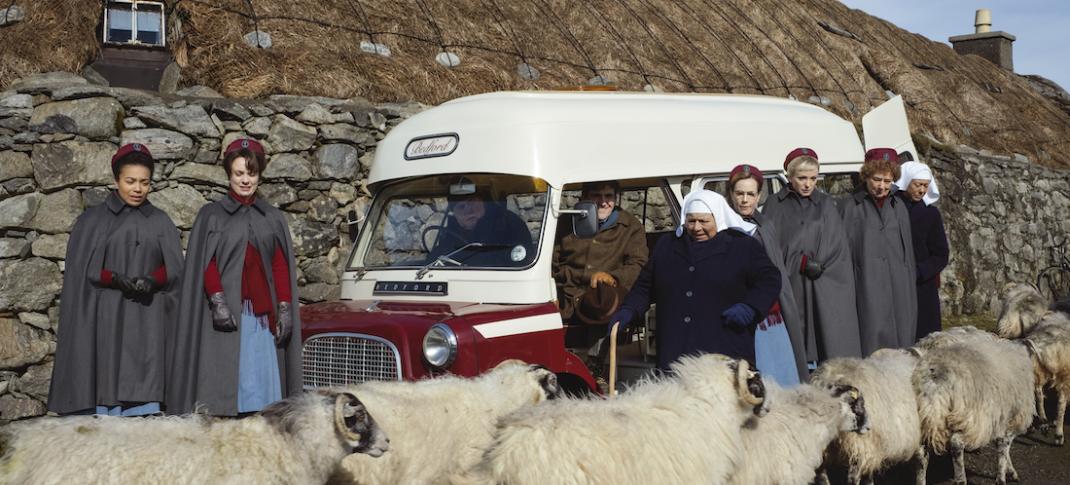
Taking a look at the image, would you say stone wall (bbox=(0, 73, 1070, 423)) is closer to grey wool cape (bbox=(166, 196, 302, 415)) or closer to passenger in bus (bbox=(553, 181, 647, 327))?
passenger in bus (bbox=(553, 181, 647, 327))

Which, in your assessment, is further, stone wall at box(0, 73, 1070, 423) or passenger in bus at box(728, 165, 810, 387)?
stone wall at box(0, 73, 1070, 423)

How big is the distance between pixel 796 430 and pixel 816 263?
160cm

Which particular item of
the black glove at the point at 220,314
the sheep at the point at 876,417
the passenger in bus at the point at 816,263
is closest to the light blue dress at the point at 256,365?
the black glove at the point at 220,314

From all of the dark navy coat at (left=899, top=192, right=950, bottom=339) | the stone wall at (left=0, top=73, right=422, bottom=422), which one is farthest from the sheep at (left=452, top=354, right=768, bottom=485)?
the stone wall at (left=0, top=73, right=422, bottom=422)

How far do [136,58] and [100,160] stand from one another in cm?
222

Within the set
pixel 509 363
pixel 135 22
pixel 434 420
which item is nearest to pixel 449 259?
pixel 509 363

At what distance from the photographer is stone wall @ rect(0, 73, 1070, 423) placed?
27.9 ft

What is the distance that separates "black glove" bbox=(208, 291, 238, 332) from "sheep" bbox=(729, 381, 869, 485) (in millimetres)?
2701

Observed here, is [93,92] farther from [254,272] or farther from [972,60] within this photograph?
[972,60]

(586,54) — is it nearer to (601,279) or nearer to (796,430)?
(601,279)

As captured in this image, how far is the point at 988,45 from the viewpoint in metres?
27.8

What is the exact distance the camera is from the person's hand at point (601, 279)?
6.15 meters

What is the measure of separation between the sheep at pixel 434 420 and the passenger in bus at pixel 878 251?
3051 millimetres

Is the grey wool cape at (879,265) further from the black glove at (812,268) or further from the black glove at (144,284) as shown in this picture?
the black glove at (144,284)
